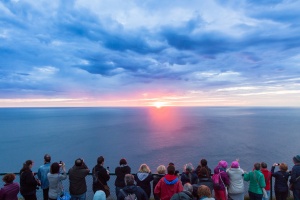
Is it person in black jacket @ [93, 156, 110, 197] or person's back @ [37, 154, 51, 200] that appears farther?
person's back @ [37, 154, 51, 200]

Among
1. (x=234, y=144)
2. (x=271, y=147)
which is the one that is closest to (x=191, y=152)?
(x=234, y=144)

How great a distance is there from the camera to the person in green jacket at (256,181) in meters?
6.28

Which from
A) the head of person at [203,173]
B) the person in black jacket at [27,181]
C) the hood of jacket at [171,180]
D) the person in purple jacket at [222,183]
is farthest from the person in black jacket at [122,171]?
the person in purple jacket at [222,183]

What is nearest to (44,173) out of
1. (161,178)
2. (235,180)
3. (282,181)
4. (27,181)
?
(27,181)

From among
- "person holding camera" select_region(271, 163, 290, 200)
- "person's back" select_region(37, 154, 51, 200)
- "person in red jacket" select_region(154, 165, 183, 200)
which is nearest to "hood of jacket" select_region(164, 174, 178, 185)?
"person in red jacket" select_region(154, 165, 183, 200)

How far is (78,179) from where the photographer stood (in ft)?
20.8

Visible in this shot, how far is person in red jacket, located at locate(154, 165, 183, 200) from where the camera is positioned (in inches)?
211

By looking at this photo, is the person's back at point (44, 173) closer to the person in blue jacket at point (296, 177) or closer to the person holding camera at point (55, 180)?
the person holding camera at point (55, 180)

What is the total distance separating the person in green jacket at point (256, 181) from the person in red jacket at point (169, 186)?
2498 mm

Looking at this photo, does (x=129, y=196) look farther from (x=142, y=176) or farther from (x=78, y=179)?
(x=78, y=179)

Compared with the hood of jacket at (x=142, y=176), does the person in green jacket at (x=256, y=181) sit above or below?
below

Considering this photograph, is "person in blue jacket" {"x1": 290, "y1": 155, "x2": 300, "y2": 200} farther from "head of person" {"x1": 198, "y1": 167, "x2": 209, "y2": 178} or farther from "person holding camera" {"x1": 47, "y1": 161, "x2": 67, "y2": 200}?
"person holding camera" {"x1": 47, "y1": 161, "x2": 67, "y2": 200}

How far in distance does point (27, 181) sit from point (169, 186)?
4306mm

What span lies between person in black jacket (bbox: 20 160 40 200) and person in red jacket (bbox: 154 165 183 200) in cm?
382
